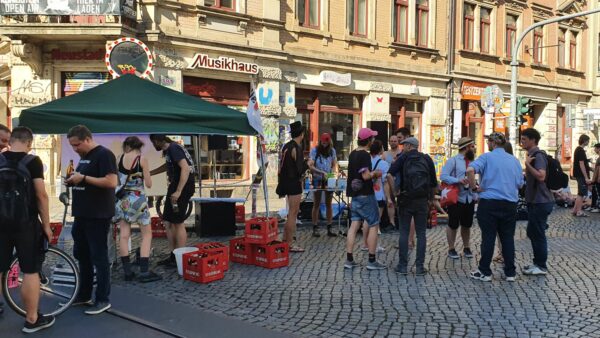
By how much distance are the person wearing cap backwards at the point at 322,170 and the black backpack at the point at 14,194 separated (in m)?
5.88

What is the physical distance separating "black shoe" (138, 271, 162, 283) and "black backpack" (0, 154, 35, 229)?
82.3 inches

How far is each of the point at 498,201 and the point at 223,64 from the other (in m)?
10.4

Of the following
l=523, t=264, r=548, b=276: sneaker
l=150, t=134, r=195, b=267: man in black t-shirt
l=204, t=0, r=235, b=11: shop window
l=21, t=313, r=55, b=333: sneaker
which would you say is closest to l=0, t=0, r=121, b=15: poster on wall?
l=204, t=0, r=235, b=11: shop window

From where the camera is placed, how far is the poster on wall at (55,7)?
1312cm

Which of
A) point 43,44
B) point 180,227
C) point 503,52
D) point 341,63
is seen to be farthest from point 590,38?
point 180,227

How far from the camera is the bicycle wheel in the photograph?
17.6ft

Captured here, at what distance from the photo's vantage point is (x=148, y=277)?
6.93 m

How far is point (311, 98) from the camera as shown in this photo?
18.7 m

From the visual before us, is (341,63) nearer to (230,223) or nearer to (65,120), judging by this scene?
(230,223)

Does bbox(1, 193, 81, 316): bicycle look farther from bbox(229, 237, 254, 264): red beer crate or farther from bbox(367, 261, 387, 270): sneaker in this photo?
bbox(367, 261, 387, 270): sneaker

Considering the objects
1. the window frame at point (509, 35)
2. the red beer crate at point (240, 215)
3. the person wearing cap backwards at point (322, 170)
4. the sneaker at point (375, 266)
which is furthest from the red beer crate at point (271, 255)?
the window frame at point (509, 35)

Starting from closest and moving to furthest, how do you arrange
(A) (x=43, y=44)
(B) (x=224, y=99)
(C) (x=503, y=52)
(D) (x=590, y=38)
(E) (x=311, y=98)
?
(A) (x=43, y=44) < (B) (x=224, y=99) < (E) (x=311, y=98) < (C) (x=503, y=52) < (D) (x=590, y=38)

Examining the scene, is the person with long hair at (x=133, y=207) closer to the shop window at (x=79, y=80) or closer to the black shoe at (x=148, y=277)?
the black shoe at (x=148, y=277)

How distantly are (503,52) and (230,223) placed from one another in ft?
60.3
